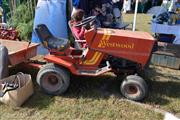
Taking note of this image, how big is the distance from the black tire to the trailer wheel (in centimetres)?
86

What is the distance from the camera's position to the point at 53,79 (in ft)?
14.6

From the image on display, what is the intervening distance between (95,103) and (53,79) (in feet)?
2.49

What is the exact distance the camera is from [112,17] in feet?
26.4

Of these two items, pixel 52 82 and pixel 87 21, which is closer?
pixel 52 82

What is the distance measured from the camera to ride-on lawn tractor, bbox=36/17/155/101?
418cm

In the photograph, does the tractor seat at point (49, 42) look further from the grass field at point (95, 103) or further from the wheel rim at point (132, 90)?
the wheel rim at point (132, 90)

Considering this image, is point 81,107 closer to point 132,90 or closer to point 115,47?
point 132,90

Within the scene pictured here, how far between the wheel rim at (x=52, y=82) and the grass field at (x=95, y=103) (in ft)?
0.45

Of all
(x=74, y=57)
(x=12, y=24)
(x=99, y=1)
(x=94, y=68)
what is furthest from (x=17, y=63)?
(x=99, y=1)

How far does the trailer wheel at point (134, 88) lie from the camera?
414 centimetres

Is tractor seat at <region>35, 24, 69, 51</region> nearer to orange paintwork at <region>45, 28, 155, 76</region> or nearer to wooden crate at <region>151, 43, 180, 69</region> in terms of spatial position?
orange paintwork at <region>45, 28, 155, 76</region>

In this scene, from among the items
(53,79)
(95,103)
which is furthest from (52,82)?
(95,103)

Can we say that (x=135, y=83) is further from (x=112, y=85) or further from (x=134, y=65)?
(x=112, y=85)

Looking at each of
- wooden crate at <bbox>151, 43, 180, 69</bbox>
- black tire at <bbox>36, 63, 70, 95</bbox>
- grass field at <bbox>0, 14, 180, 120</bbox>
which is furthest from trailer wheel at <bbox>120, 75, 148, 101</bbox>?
wooden crate at <bbox>151, 43, 180, 69</bbox>
